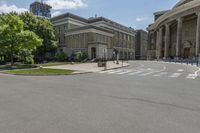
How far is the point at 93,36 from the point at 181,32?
27.1 m

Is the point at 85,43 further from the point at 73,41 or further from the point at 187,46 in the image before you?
the point at 187,46

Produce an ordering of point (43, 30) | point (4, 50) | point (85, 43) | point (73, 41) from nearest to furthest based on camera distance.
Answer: point (4, 50) → point (43, 30) → point (85, 43) → point (73, 41)

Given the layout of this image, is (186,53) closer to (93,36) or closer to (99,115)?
(93,36)

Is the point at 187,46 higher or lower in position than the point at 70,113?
higher

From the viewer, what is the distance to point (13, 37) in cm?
2927

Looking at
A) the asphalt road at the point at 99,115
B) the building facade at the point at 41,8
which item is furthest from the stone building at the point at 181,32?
the building facade at the point at 41,8

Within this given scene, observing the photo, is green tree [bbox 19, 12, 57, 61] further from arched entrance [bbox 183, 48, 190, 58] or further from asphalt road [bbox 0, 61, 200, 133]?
asphalt road [bbox 0, 61, 200, 133]

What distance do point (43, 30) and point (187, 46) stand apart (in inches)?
1668

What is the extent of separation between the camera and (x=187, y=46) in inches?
2474

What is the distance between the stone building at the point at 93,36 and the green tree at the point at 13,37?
3132 centimetres

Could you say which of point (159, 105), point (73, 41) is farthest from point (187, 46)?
point (159, 105)

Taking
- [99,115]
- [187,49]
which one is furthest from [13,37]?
[187,49]

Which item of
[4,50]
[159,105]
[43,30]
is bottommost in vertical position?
[159,105]

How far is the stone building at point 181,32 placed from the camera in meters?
55.6
